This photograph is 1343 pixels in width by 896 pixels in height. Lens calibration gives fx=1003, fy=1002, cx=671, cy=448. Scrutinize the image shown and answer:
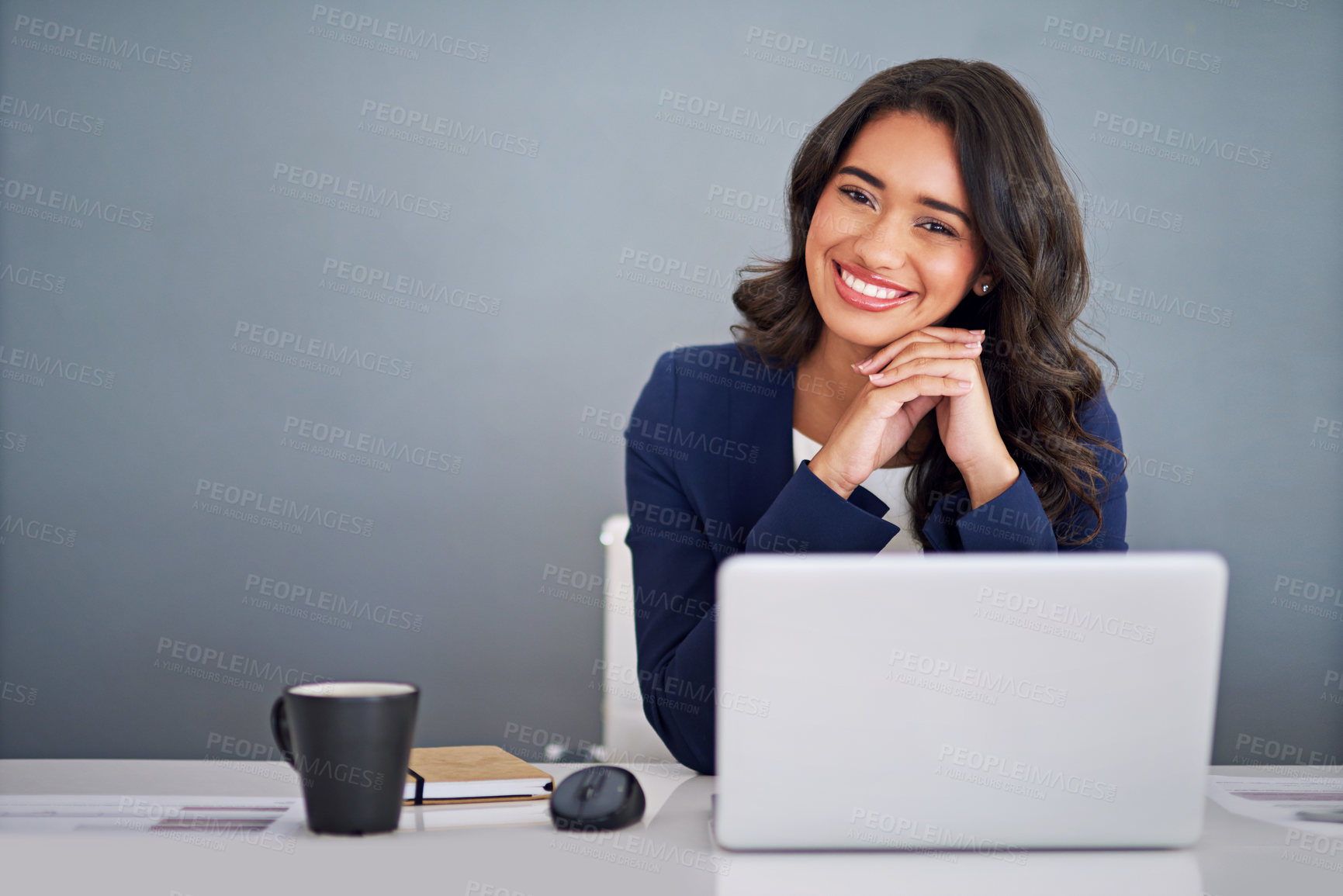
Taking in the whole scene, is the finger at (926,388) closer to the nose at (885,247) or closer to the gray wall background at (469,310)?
the nose at (885,247)

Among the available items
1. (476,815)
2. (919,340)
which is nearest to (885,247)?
(919,340)

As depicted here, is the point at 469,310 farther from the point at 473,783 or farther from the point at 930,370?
the point at 473,783

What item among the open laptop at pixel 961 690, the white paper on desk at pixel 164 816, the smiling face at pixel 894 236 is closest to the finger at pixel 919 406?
the smiling face at pixel 894 236

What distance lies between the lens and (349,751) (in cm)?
82

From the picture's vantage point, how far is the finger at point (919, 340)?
1391mm

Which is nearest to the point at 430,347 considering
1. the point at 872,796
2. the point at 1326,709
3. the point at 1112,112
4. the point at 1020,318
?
the point at 1020,318

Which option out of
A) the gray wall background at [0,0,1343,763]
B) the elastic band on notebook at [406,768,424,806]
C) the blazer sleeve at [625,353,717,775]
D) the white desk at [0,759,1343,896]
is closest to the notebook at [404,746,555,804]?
the elastic band on notebook at [406,768,424,806]

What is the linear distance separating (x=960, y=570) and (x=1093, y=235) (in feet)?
7.93

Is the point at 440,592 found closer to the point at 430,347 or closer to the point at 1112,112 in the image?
the point at 430,347

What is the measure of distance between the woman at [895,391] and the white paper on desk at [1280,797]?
35 cm

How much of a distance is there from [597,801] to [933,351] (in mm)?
787

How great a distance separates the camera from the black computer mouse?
0.89 meters

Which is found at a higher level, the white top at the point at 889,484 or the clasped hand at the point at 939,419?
the clasped hand at the point at 939,419

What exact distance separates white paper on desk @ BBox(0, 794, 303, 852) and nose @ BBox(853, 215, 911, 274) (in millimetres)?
1003
